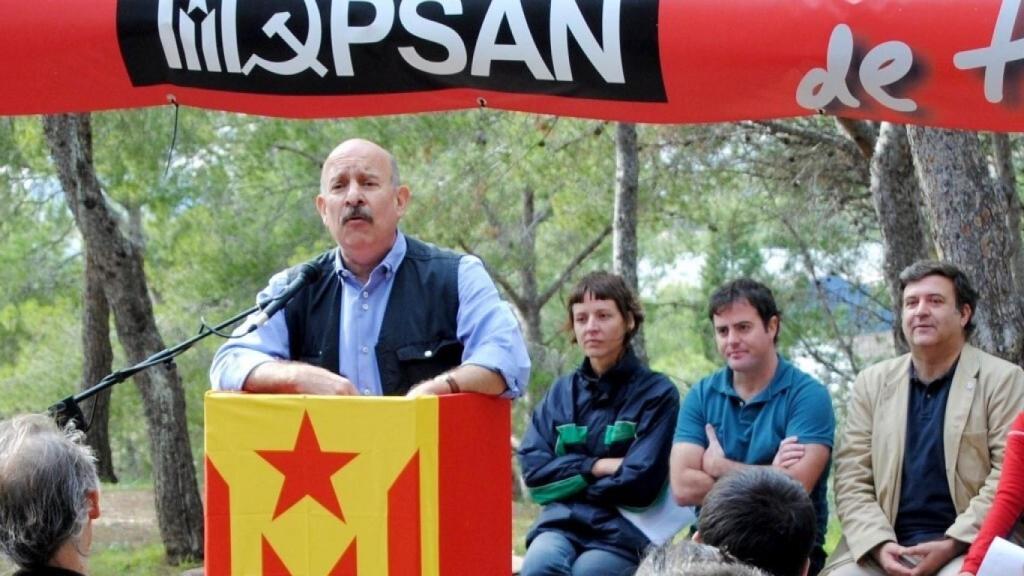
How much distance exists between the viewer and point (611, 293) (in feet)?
15.7

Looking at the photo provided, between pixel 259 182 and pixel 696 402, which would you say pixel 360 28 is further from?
pixel 259 182

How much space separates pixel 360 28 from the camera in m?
3.78

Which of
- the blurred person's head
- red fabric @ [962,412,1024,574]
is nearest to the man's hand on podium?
the blurred person's head

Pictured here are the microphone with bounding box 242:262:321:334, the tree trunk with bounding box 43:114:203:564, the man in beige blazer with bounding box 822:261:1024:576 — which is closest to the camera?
the microphone with bounding box 242:262:321:334

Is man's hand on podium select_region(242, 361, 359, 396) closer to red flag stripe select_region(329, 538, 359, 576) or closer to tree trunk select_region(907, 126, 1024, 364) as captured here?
red flag stripe select_region(329, 538, 359, 576)

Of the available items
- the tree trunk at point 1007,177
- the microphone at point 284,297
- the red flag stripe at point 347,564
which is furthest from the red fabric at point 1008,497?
the tree trunk at point 1007,177

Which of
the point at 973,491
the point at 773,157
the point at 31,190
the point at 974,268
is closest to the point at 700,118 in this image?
the point at 973,491

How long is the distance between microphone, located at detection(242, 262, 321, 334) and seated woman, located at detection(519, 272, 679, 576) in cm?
132

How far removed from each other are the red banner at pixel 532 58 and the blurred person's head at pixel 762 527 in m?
1.24

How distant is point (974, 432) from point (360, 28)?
227 centimetres

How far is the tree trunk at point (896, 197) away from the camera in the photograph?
6.99 m

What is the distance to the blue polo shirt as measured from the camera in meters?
4.46

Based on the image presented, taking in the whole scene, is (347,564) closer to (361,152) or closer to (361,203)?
(361,203)

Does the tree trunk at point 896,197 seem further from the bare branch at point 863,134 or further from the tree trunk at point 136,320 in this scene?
the tree trunk at point 136,320
